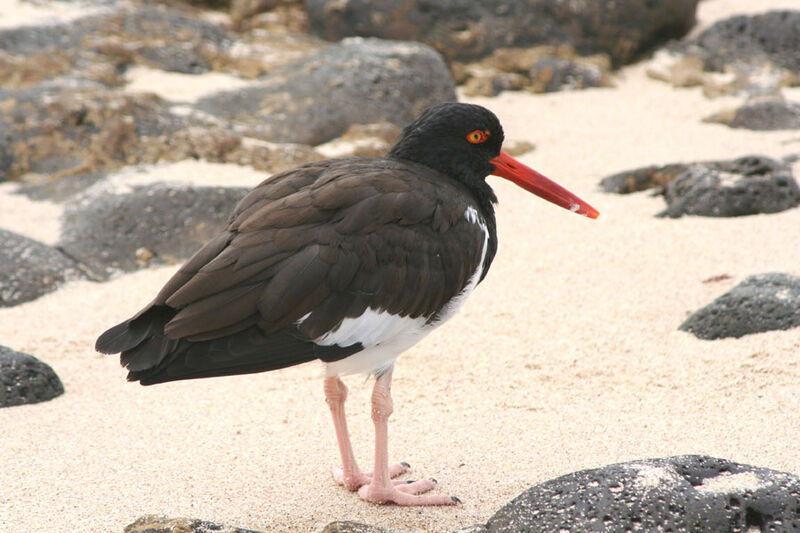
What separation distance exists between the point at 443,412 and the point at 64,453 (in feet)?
6.46

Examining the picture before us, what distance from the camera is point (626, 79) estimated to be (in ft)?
35.5

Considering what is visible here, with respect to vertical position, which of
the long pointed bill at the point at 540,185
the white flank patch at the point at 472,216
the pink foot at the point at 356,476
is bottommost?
the pink foot at the point at 356,476

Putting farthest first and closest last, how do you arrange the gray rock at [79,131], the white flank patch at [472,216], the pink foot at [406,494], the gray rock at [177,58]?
the gray rock at [177,58] → the gray rock at [79,131] → the white flank patch at [472,216] → the pink foot at [406,494]

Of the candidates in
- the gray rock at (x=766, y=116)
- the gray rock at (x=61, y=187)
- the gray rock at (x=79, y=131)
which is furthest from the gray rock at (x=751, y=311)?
the gray rock at (x=61, y=187)

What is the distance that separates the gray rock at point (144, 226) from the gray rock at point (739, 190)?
360 cm

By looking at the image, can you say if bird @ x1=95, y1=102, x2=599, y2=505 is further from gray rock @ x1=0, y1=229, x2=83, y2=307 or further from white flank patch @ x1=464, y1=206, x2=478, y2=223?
gray rock @ x1=0, y1=229, x2=83, y2=307

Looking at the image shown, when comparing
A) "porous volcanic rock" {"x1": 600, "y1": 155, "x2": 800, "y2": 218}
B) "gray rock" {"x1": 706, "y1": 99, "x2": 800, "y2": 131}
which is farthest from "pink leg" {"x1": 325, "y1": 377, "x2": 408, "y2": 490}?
"gray rock" {"x1": 706, "y1": 99, "x2": 800, "y2": 131}

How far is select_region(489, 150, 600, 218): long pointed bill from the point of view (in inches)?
188

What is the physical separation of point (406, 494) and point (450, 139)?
5.83 ft

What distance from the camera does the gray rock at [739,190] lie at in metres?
6.80

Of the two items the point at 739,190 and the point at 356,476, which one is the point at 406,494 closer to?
the point at 356,476

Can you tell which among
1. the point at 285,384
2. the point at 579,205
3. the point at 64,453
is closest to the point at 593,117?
the point at 579,205

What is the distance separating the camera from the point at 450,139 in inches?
178

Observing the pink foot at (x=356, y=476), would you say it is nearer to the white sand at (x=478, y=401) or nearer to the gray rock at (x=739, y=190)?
the white sand at (x=478, y=401)
